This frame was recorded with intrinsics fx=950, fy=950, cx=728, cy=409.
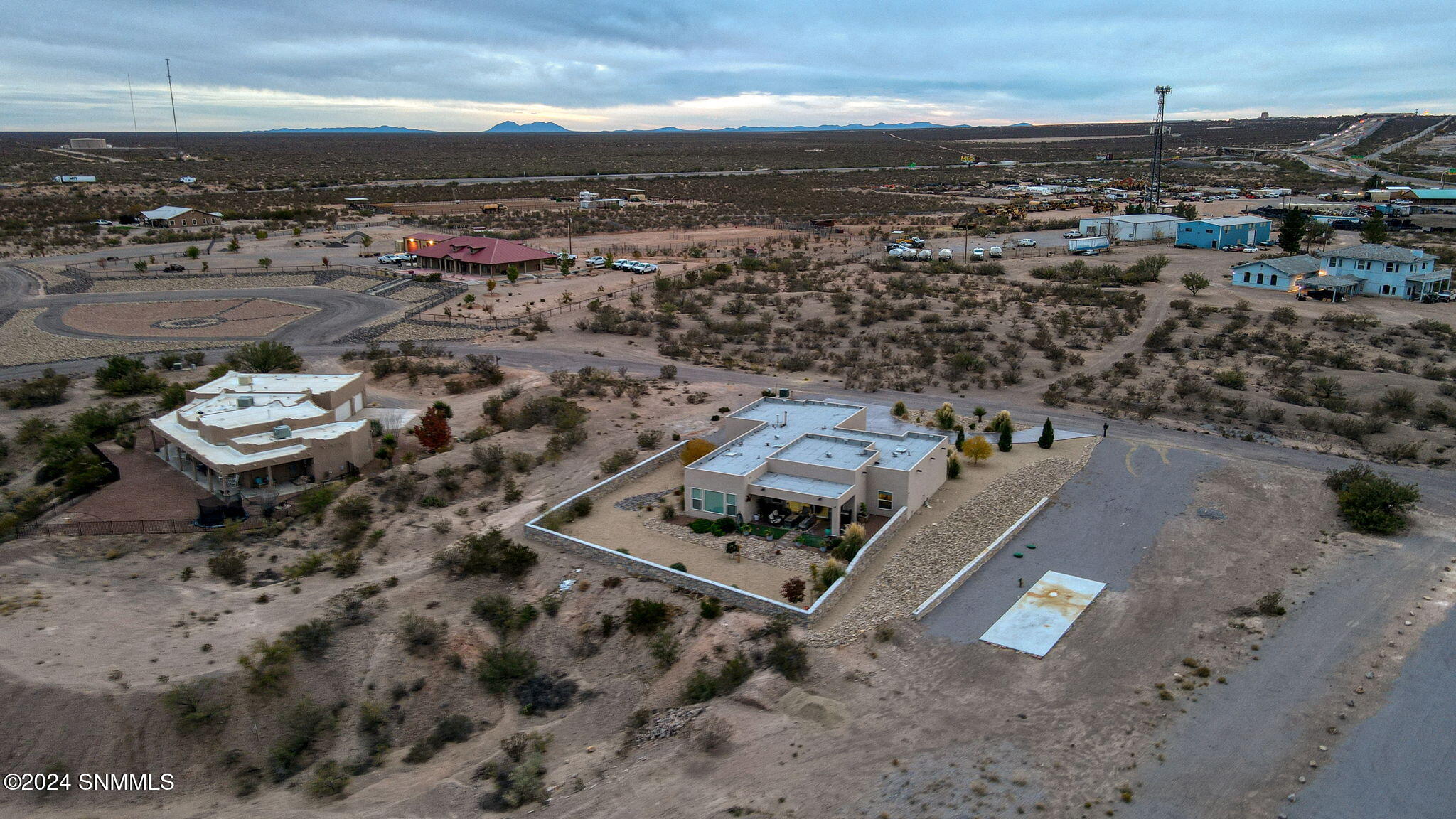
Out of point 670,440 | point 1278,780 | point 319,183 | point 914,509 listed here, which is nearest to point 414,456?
point 670,440

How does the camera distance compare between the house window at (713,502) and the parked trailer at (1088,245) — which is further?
the parked trailer at (1088,245)

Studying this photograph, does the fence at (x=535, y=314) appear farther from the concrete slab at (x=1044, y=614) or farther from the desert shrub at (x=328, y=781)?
the desert shrub at (x=328, y=781)

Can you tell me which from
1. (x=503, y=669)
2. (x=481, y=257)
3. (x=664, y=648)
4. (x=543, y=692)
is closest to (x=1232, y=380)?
(x=664, y=648)

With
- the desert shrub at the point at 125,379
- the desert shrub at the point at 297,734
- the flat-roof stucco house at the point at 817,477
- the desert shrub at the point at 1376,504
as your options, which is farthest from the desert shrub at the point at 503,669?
the desert shrub at the point at 125,379

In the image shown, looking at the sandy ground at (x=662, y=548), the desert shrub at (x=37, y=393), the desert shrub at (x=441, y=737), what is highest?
the desert shrub at (x=37, y=393)

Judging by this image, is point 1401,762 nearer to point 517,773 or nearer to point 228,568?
point 517,773

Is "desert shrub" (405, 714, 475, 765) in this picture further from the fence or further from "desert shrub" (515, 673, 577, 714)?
the fence

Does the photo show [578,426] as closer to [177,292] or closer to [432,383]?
[432,383]

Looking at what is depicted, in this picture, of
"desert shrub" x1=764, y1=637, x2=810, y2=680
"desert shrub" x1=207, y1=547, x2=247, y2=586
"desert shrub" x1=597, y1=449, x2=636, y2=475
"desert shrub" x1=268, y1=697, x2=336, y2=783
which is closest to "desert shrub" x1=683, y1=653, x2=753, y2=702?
"desert shrub" x1=764, y1=637, x2=810, y2=680
